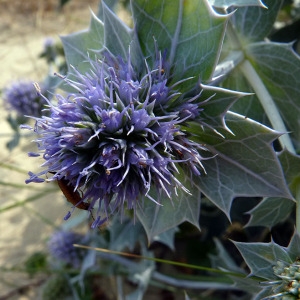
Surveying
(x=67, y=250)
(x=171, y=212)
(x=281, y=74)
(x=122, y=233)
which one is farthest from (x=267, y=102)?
(x=67, y=250)

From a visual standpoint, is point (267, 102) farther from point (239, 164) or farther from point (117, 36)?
point (117, 36)

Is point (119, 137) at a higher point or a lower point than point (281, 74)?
higher

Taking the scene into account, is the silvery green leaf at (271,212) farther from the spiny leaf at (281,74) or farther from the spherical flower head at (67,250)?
the spherical flower head at (67,250)

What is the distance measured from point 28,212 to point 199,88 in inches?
70.4

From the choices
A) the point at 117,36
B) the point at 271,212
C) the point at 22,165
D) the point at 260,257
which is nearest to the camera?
the point at 260,257

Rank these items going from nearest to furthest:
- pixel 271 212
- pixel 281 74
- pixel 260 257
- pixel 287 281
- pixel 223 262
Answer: pixel 287 281 < pixel 260 257 < pixel 271 212 < pixel 281 74 < pixel 223 262

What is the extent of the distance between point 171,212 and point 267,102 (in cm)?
39

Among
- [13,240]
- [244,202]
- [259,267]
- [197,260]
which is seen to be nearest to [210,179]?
[259,267]

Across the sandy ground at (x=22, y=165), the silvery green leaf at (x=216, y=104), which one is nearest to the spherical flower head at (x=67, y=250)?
the sandy ground at (x=22, y=165)

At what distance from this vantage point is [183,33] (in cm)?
99

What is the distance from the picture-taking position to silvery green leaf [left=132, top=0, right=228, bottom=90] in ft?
3.02

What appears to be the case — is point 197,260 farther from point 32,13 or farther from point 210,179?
point 32,13

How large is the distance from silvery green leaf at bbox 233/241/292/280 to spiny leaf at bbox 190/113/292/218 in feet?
0.29

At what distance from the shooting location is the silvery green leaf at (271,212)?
1.15m
